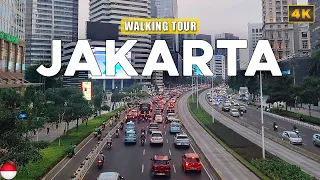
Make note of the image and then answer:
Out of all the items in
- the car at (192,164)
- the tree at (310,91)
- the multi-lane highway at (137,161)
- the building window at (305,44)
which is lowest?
the multi-lane highway at (137,161)

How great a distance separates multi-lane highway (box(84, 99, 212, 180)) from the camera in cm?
2509

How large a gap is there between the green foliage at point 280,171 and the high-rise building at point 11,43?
43.1m

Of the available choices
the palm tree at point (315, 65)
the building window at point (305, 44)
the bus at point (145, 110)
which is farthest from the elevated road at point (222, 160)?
the building window at point (305, 44)

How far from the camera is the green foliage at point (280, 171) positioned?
2158 cm

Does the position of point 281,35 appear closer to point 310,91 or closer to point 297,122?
point 310,91

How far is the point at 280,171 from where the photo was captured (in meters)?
22.9

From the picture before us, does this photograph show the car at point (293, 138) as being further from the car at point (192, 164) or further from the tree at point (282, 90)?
the tree at point (282, 90)

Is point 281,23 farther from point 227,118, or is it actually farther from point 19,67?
point 19,67

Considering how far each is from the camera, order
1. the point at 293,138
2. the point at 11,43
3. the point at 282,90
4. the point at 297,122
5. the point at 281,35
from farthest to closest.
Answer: the point at 281,35 < the point at 282,90 < the point at 11,43 < the point at 297,122 < the point at 293,138

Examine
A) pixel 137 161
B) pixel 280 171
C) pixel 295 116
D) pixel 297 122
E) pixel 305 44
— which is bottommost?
pixel 137 161

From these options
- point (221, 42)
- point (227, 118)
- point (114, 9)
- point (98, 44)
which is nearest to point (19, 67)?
point (227, 118)

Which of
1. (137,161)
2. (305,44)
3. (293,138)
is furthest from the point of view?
(305,44)

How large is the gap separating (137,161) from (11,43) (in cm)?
4329

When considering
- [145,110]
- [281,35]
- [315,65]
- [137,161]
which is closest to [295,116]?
[315,65]
